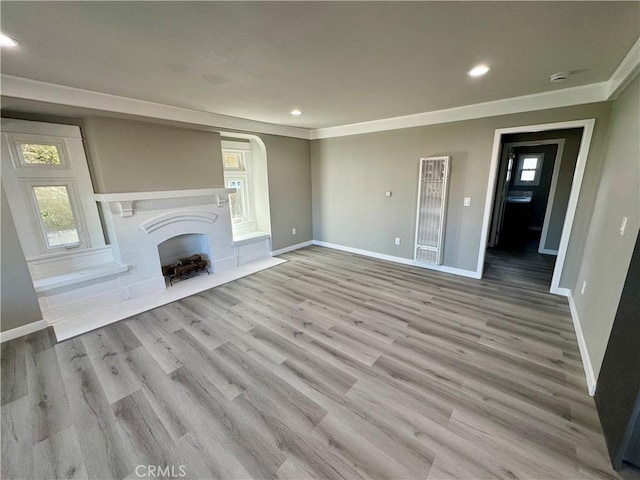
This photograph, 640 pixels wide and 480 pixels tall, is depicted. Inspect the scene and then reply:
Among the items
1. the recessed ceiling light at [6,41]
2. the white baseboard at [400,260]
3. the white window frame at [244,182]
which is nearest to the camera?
the recessed ceiling light at [6,41]

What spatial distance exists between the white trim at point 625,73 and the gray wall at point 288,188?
169 inches

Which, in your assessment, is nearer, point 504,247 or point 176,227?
point 176,227

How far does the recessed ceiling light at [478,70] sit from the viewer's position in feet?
7.17

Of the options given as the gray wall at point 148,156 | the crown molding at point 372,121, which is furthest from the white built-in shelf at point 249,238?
the crown molding at point 372,121

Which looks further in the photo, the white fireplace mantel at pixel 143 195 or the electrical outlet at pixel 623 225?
the white fireplace mantel at pixel 143 195

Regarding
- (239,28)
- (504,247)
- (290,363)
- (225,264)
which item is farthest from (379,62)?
(504,247)

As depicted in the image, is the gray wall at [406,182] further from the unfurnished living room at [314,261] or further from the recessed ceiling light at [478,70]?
the recessed ceiling light at [478,70]

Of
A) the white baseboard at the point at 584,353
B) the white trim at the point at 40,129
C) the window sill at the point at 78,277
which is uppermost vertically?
the white trim at the point at 40,129

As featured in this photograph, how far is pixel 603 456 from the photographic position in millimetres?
1432

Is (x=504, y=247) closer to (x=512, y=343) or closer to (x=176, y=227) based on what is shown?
(x=512, y=343)

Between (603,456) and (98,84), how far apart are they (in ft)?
15.5

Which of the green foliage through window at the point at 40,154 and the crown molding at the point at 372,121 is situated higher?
the crown molding at the point at 372,121

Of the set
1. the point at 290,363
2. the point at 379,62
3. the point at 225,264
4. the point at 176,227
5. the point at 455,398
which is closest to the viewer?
the point at 455,398

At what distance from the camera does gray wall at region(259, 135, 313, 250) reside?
4.88 meters
